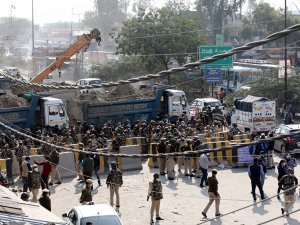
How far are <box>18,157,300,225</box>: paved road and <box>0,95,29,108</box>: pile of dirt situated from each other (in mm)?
7037

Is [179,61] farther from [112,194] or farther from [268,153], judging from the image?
[112,194]

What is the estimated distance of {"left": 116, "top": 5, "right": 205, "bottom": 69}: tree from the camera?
→ 4438 cm

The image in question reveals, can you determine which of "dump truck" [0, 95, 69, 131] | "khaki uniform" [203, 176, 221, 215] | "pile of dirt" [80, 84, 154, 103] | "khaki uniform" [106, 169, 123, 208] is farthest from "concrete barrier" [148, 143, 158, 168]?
"pile of dirt" [80, 84, 154, 103]

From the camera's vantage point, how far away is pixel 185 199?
714 inches

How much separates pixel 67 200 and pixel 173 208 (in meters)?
2.86

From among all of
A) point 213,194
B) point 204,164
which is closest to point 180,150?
point 204,164

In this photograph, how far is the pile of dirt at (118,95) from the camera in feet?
95.5

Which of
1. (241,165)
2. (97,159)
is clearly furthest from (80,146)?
(241,165)

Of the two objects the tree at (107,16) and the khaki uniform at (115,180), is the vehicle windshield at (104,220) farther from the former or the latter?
the tree at (107,16)

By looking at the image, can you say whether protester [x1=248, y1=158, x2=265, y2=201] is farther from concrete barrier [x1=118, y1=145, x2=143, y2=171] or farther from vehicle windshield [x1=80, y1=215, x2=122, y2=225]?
vehicle windshield [x1=80, y1=215, x2=122, y2=225]

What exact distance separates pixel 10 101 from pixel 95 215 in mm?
14742

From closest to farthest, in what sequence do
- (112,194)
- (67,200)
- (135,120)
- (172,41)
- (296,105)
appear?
1. (112,194)
2. (67,200)
3. (135,120)
4. (296,105)
5. (172,41)

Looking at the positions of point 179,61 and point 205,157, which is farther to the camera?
point 179,61

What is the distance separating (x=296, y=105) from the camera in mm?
35812
